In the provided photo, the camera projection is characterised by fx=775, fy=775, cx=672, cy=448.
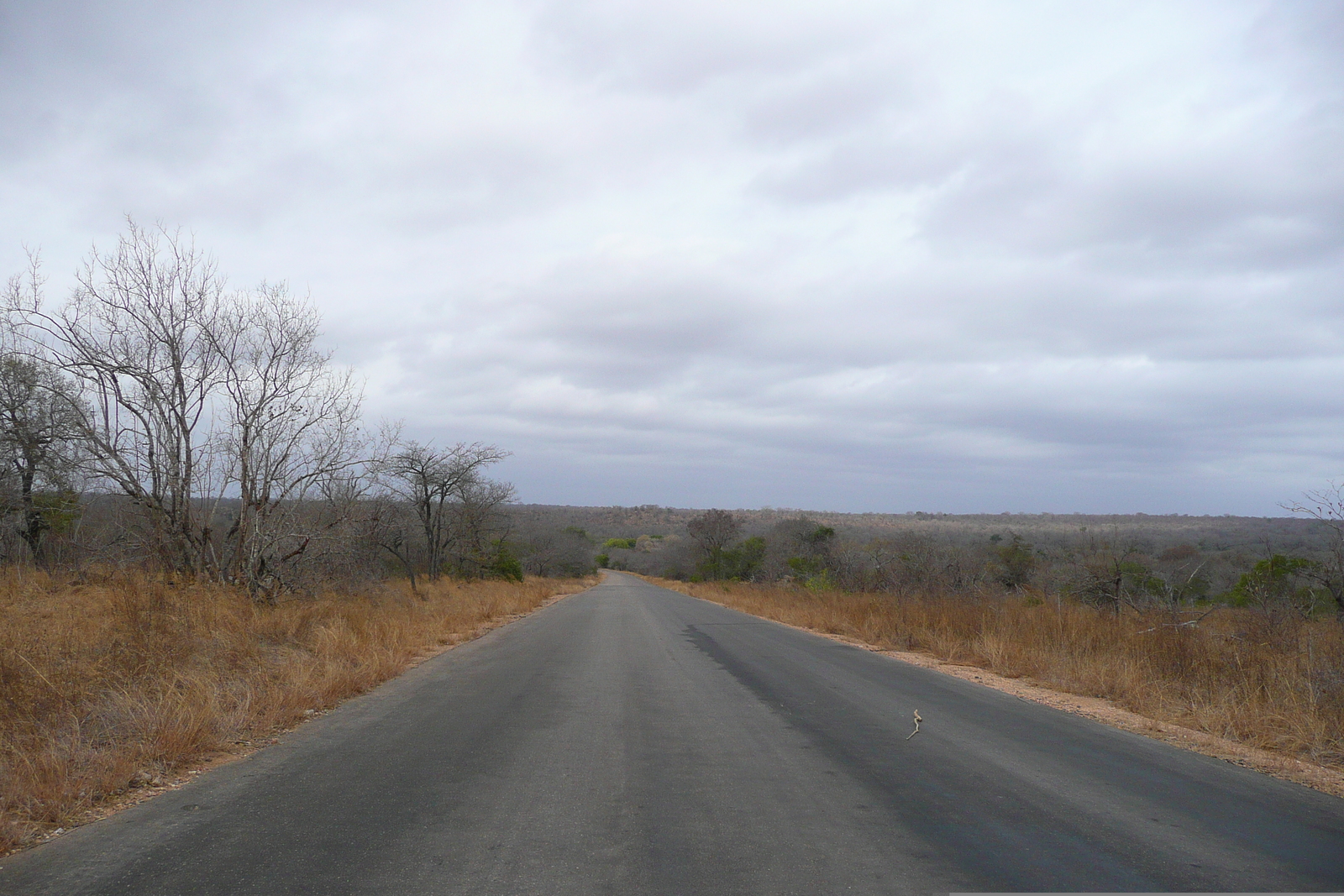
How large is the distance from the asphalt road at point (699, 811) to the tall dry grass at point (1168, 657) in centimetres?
150

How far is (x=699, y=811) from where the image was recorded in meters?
5.13

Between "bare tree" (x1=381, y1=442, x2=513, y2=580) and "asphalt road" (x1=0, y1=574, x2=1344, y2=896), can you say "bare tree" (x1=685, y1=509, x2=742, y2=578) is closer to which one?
"bare tree" (x1=381, y1=442, x2=513, y2=580)

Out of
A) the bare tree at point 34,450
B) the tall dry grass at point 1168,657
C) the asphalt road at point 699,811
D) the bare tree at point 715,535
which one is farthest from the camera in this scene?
the bare tree at point 715,535

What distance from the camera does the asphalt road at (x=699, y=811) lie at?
162 inches

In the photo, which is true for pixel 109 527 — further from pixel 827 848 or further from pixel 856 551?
pixel 856 551

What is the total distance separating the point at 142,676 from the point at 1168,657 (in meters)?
12.9

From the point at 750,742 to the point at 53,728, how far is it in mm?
5810

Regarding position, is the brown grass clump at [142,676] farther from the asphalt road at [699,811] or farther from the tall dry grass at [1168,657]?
the tall dry grass at [1168,657]

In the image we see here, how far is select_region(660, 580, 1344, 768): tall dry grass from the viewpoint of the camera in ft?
26.4

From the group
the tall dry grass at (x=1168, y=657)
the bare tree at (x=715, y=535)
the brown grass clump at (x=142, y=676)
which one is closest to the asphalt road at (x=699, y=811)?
the brown grass clump at (x=142, y=676)

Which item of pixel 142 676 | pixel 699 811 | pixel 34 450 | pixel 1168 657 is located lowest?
pixel 1168 657

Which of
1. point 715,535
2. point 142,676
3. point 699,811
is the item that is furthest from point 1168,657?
point 715,535

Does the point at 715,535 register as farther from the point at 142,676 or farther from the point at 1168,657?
the point at 142,676

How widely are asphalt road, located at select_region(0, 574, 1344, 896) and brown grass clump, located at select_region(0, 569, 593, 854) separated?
452 mm
